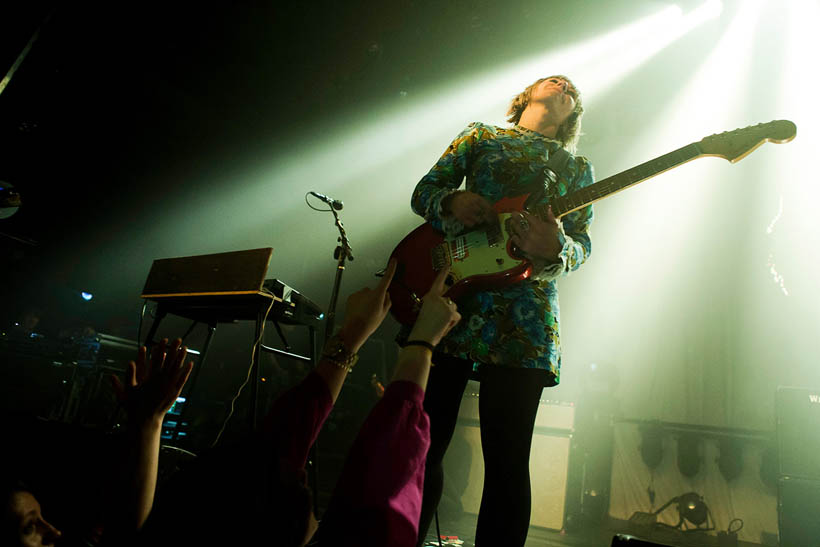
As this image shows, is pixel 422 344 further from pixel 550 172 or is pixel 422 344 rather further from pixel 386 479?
pixel 550 172

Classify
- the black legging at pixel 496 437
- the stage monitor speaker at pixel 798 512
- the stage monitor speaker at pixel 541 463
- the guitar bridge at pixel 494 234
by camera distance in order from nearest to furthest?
the black legging at pixel 496 437
the guitar bridge at pixel 494 234
the stage monitor speaker at pixel 798 512
the stage monitor speaker at pixel 541 463

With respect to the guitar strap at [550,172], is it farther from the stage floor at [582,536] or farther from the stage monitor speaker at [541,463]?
the stage monitor speaker at [541,463]

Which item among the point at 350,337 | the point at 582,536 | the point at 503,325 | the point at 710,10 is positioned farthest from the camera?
the point at 710,10

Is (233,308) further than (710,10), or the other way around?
(710,10)

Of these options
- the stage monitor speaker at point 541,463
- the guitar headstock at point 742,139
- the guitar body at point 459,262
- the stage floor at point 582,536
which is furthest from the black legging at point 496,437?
the stage monitor speaker at point 541,463

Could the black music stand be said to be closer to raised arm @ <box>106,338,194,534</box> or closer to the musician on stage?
the musician on stage

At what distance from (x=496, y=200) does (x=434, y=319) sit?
0.96 metres

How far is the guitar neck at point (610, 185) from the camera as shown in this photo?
153 cm

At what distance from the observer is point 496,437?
131 centimetres

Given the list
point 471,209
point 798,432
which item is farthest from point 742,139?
point 798,432

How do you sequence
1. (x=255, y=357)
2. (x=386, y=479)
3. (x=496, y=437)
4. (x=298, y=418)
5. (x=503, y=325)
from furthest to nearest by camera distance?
(x=255, y=357) < (x=503, y=325) < (x=496, y=437) < (x=298, y=418) < (x=386, y=479)

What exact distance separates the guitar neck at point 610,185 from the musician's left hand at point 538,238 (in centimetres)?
9

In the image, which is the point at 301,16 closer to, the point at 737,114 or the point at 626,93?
the point at 626,93

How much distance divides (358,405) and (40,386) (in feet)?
9.79
